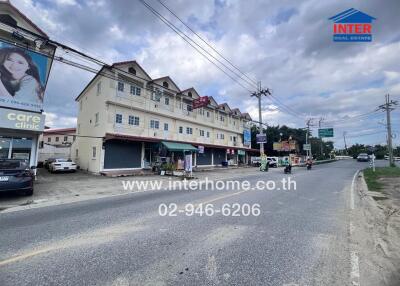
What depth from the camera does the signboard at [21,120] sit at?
43.0 feet

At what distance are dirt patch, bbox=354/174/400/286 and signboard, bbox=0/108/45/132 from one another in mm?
17079

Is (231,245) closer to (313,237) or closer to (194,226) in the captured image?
(194,226)

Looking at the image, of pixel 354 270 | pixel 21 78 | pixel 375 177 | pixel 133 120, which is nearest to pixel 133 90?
pixel 133 120

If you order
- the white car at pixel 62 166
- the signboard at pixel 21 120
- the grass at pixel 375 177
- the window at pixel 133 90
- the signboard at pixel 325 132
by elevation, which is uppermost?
the window at pixel 133 90

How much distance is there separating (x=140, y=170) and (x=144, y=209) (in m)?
15.5

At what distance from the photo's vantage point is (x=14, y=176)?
8.41 m

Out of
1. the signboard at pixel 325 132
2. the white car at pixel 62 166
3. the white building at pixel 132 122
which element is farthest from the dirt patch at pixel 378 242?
the signboard at pixel 325 132

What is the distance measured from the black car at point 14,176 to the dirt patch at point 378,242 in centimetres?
1079

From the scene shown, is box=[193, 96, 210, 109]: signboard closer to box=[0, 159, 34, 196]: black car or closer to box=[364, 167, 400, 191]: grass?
box=[364, 167, 400, 191]: grass

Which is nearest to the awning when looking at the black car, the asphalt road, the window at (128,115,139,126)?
the window at (128,115,139,126)

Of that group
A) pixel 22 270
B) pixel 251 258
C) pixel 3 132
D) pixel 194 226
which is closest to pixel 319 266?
pixel 251 258

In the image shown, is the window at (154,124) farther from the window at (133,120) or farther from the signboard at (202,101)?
the signboard at (202,101)

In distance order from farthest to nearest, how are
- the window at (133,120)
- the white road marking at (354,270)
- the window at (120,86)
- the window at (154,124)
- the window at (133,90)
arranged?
the window at (154,124) < the window at (133,90) < the window at (133,120) < the window at (120,86) < the white road marking at (354,270)

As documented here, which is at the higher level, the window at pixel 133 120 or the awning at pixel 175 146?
the window at pixel 133 120
